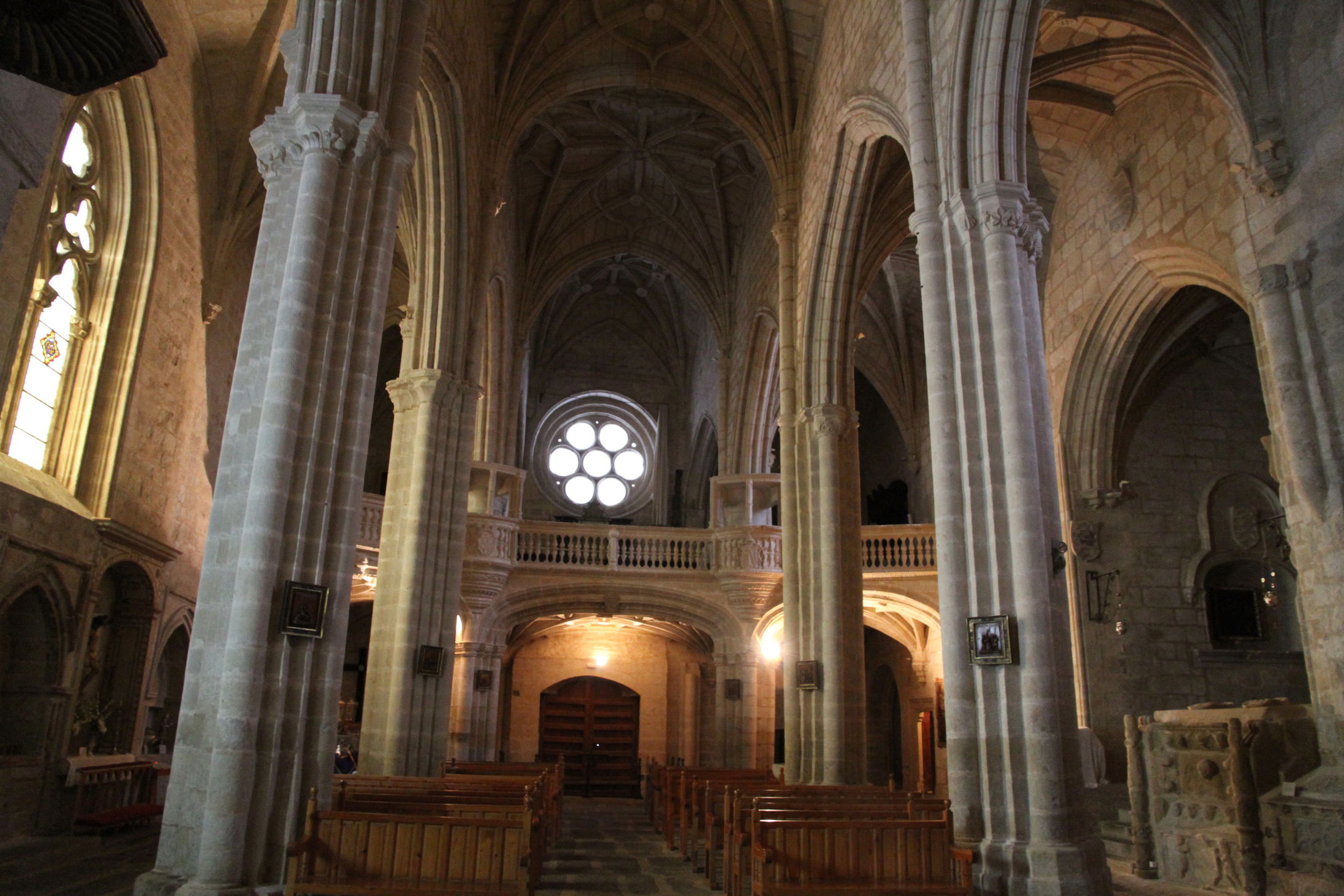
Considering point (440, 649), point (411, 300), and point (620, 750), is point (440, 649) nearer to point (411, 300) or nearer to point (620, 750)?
point (411, 300)

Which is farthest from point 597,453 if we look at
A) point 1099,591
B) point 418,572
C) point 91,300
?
point 91,300

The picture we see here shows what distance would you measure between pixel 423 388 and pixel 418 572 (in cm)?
265

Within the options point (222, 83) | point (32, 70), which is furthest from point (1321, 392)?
point (222, 83)

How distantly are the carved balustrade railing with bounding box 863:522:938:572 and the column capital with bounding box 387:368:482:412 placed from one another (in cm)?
814

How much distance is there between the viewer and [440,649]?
41.9 ft

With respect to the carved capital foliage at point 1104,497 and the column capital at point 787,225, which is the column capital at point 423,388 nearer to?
the column capital at point 787,225

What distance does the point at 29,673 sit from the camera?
11.1 m

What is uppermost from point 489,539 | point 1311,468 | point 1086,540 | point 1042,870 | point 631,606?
point 489,539

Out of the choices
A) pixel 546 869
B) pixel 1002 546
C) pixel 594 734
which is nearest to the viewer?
pixel 1002 546

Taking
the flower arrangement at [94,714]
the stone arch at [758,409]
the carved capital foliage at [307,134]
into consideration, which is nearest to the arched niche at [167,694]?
the flower arrangement at [94,714]

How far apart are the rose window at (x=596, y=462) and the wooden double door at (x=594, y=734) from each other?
5.69 metres

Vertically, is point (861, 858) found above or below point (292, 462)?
below

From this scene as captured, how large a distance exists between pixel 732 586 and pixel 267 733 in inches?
481

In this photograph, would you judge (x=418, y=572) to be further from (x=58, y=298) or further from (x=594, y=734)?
(x=594, y=734)
